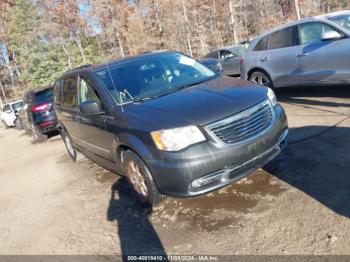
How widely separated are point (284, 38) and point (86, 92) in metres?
4.86

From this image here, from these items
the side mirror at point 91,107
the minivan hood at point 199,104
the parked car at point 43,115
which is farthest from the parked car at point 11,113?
the minivan hood at point 199,104

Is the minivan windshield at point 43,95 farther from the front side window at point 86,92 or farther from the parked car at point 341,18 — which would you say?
the parked car at point 341,18

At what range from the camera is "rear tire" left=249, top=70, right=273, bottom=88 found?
877cm

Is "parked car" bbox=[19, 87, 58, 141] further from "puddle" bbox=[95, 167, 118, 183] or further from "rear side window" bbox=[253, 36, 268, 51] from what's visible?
"rear side window" bbox=[253, 36, 268, 51]

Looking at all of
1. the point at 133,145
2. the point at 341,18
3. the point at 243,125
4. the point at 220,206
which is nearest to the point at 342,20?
the point at 341,18

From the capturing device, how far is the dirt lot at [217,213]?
3.55 m

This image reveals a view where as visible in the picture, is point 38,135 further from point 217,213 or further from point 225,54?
point 217,213

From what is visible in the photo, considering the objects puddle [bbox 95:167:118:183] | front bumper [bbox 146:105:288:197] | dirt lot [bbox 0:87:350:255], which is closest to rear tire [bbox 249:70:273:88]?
dirt lot [bbox 0:87:350:255]

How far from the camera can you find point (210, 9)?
48.8m

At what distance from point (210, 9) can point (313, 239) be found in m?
48.5

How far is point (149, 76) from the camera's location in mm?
5203

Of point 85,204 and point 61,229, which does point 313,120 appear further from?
point 61,229

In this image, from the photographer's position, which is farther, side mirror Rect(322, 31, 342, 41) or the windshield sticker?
side mirror Rect(322, 31, 342, 41)

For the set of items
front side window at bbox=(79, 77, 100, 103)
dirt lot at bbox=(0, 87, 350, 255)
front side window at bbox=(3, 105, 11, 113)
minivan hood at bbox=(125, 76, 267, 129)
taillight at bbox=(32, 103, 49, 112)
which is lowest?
front side window at bbox=(3, 105, 11, 113)
